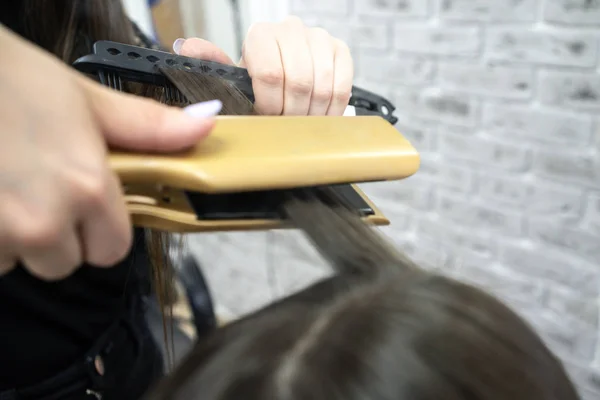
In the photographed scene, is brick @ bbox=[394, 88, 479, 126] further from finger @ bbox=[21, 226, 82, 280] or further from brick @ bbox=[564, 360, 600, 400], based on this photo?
finger @ bbox=[21, 226, 82, 280]

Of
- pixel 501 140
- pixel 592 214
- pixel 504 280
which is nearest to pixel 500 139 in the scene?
pixel 501 140

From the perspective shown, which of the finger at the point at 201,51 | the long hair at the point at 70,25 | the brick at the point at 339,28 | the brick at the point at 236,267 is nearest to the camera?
the finger at the point at 201,51

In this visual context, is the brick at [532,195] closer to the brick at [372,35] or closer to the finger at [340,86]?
the brick at [372,35]

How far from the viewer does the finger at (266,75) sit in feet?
1.69

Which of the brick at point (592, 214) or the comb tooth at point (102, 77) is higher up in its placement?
the comb tooth at point (102, 77)

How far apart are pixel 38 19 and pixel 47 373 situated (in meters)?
0.48

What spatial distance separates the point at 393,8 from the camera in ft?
3.47

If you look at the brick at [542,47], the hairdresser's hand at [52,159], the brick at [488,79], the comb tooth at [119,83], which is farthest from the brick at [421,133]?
the hairdresser's hand at [52,159]

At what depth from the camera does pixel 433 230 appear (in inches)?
47.0

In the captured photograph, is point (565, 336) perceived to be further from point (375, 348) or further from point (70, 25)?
point (70, 25)

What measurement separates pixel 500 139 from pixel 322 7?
51 centimetres

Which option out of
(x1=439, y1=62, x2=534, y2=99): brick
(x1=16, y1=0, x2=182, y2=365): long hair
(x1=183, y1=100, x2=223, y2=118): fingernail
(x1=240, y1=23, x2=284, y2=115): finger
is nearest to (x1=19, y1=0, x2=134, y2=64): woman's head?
(x1=16, y1=0, x2=182, y2=365): long hair

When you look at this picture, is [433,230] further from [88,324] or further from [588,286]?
[88,324]

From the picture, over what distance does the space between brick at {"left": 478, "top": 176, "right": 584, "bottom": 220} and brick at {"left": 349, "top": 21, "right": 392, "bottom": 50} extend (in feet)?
1.17
